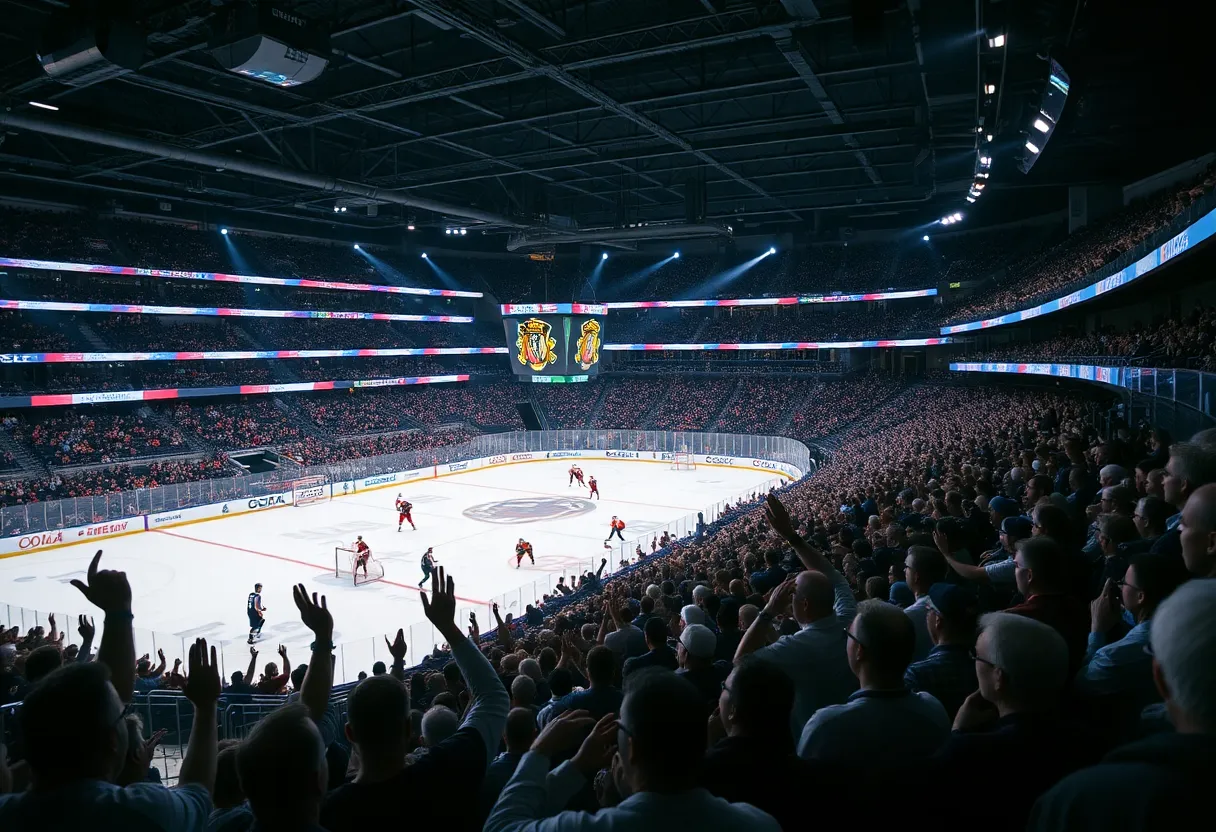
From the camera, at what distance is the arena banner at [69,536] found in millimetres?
26203

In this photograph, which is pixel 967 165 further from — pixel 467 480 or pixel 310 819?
pixel 310 819

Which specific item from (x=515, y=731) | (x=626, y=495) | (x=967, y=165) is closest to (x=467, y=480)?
(x=626, y=495)

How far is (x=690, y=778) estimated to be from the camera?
6.46 ft

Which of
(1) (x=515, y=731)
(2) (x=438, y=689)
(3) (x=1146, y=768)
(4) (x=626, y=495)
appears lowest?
(4) (x=626, y=495)

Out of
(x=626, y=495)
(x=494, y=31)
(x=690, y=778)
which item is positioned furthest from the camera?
(x=626, y=495)

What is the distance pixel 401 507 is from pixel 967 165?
29380 mm

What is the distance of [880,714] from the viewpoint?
2.65 metres

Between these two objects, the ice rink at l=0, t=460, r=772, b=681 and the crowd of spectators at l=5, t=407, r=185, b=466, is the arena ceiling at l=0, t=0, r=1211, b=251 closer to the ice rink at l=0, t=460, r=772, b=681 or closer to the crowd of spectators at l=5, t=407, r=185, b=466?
the crowd of spectators at l=5, t=407, r=185, b=466

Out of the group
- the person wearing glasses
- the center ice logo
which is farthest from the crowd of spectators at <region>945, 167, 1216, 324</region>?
the center ice logo

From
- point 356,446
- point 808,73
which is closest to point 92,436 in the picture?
point 356,446

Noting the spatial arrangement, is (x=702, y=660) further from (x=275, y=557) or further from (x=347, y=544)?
(x=347, y=544)

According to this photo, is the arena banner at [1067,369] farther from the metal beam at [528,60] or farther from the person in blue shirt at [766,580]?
the metal beam at [528,60]

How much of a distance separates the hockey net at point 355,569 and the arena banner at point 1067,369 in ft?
66.3

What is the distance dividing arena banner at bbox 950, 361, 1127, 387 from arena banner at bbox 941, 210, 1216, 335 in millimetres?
1952
